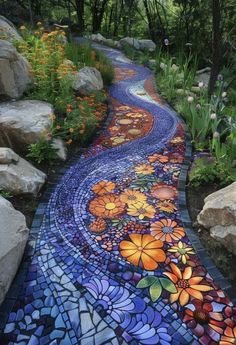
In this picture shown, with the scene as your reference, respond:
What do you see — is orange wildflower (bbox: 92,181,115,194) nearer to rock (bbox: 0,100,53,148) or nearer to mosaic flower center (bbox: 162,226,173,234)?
mosaic flower center (bbox: 162,226,173,234)

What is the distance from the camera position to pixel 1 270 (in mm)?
2037

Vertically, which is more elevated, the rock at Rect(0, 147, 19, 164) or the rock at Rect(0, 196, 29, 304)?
the rock at Rect(0, 147, 19, 164)

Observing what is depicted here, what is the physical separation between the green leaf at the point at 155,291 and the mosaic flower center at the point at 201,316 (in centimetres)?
25

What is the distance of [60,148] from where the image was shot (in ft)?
12.1

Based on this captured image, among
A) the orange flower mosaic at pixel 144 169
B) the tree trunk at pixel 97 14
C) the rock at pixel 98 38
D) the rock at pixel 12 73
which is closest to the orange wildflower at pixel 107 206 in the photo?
the orange flower mosaic at pixel 144 169

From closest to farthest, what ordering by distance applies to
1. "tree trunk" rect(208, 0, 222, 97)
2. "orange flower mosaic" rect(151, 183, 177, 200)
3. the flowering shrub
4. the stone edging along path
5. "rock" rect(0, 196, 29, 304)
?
the stone edging along path → "rock" rect(0, 196, 29, 304) → "orange flower mosaic" rect(151, 183, 177, 200) → the flowering shrub → "tree trunk" rect(208, 0, 222, 97)

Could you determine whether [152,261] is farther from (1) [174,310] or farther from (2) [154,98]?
(2) [154,98]

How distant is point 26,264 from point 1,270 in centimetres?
34

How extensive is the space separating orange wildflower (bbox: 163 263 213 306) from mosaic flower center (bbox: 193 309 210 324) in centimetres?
9

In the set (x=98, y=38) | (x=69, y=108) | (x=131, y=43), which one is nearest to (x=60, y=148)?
(x=69, y=108)

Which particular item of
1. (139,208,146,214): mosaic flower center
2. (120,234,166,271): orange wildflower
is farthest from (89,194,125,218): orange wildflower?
(120,234,166,271): orange wildflower

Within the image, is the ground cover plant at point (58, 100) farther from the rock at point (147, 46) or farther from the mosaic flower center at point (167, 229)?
the rock at point (147, 46)

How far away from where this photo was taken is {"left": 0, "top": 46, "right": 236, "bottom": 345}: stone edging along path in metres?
1.92

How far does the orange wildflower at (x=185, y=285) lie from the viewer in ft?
6.90
